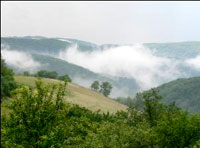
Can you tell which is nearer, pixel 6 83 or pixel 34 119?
pixel 34 119

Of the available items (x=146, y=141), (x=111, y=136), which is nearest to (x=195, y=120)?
(x=146, y=141)

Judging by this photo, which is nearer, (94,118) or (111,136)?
(111,136)

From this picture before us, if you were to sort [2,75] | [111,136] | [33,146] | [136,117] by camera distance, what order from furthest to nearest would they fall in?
1. [2,75]
2. [136,117]
3. [111,136]
4. [33,146]

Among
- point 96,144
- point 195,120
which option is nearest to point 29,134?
point 96,144

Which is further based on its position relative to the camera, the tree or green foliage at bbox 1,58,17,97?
green foliage at bbox 1,58,17,97

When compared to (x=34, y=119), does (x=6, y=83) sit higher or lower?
higher

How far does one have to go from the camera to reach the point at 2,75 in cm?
12988

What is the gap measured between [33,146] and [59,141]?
3.07m

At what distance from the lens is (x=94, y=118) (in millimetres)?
80750

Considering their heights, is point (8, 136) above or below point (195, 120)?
below

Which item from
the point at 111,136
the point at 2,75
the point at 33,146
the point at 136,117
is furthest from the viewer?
the point at 2,75

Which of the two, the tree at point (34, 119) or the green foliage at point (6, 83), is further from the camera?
the green foliage at point (6, 83)

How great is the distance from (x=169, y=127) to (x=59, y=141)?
18.1m

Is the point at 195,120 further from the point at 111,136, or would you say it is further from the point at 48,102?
the point at 48,102
